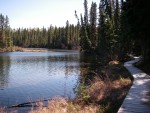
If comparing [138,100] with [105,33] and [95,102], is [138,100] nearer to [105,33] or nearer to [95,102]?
[95,102]

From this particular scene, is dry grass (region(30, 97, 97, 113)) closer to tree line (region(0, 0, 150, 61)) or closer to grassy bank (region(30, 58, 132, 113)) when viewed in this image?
grassy bank (region(30, 58, 132, 113))

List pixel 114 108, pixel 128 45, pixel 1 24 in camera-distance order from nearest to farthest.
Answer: pixel 114 108 < pixel 128 45 < pixel 1 24

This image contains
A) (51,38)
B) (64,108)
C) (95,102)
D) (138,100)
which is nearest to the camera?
(138,100)

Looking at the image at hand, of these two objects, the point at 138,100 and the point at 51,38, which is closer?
the point at 138,100

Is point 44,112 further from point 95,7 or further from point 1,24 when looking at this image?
point 1,24

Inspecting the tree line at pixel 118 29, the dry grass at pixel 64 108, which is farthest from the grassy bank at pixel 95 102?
the tree line at pixel 118 29

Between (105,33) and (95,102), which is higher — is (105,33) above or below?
above

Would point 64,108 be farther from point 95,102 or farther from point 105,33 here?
point 105,33

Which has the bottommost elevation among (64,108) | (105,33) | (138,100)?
(64,108)

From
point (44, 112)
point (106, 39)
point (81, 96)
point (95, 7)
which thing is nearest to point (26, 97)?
point (81, 96)

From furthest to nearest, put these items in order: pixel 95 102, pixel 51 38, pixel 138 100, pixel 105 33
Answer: pixel 51 38 → pixel 105 33 → pixel 95 102 → pixel 138 100

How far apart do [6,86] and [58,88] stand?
475 centimetres

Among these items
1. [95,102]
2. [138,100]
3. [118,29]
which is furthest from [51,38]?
[138,100]

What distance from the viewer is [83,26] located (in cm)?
7406
